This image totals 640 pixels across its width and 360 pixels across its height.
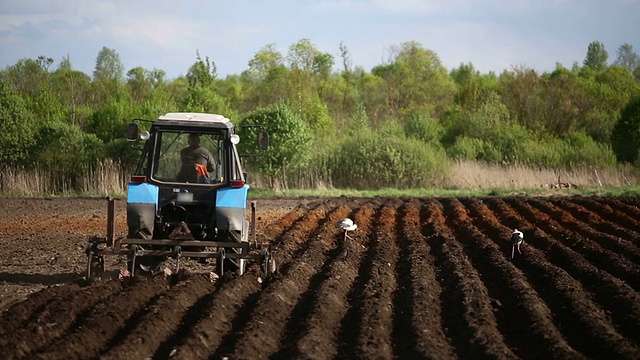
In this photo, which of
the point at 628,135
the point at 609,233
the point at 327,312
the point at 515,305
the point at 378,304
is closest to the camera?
the point at 327,312

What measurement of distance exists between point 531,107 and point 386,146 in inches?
685

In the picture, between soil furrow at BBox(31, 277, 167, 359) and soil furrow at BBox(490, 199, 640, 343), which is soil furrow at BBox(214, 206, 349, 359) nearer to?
soil furrow at BBox(31, 277, 167, 359)

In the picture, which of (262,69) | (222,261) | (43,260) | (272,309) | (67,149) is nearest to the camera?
(272,309)

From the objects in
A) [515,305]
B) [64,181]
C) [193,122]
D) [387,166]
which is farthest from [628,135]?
[515,305]

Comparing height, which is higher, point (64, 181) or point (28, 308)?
point (28, 308)

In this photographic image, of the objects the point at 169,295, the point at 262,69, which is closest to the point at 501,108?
the point at 262,69

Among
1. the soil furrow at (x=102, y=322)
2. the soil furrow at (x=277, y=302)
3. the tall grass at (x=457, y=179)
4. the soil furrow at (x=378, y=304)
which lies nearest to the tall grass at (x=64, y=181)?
the tall grass at (x=457, y=179)

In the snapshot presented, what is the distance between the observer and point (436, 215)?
22.6 metres

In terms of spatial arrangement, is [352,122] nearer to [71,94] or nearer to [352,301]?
[71,94]

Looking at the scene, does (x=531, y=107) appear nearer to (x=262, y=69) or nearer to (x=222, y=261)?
(x=262, y=69)

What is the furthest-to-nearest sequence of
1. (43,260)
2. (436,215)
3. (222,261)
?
(436,215) → (43,260) → (222,261)

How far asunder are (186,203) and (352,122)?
36.5 m

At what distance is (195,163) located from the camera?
12.3 meters

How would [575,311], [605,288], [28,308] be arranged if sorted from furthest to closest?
[605,288] → [575,311] → [28,308]
